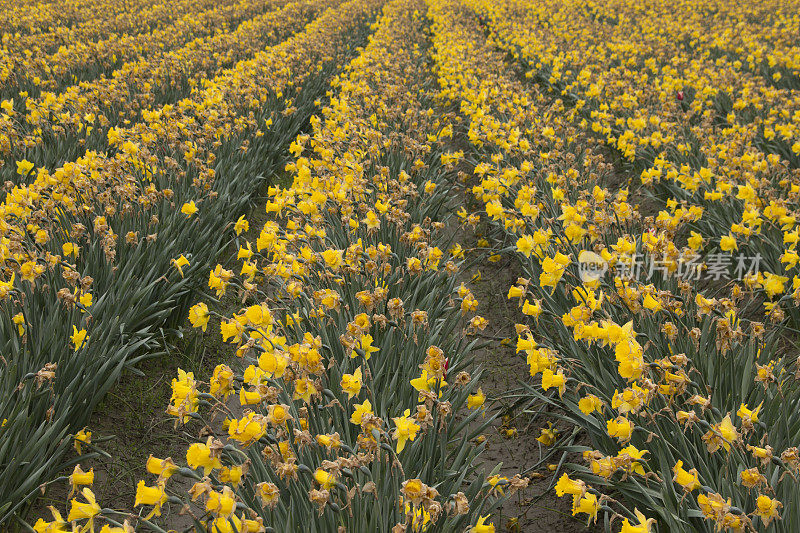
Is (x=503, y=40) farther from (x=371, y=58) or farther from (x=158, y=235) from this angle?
(x=158, y=235)

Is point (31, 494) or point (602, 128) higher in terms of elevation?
point (602, 128)

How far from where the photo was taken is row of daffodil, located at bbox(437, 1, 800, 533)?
1812mm

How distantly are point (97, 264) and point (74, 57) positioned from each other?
6362 mm

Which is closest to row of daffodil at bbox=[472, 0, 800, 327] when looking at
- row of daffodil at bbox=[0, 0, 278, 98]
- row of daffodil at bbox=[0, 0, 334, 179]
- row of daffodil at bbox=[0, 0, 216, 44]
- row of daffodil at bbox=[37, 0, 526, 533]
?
row of daffodil at bbox=[37, 0, 526, 533]

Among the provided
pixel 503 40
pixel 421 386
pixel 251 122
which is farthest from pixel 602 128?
pixel 503 40

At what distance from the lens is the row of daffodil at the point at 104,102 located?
5051 millimetres

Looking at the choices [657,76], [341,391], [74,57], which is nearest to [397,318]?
[341,391]

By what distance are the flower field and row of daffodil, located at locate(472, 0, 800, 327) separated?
0.13 ft

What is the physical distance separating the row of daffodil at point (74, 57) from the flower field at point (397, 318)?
0.08 metres

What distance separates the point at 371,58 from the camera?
8867mm

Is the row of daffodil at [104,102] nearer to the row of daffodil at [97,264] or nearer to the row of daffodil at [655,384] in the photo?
the row of daffodil at [97,264]

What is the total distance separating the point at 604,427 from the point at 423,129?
3975 millimetres

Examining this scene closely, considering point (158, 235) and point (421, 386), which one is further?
point (158, 235)

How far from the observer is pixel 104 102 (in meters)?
6.01
